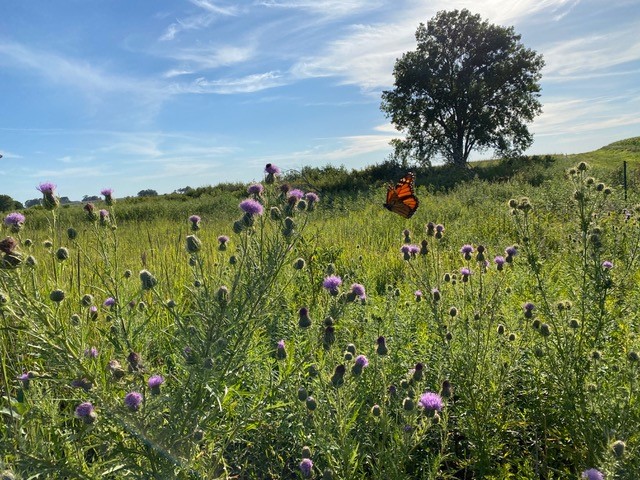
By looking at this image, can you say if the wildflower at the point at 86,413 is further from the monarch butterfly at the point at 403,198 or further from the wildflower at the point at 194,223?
the monarch butterfly at the point at 403,198

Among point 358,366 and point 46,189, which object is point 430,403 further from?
point 46,189

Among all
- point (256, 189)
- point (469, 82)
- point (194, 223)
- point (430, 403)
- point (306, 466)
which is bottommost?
point (306, 466)

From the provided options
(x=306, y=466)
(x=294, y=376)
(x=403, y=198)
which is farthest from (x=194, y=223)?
(x=403, y=198)

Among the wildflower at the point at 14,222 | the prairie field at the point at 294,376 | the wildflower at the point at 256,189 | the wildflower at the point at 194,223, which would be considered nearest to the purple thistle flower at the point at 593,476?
the prairie field at the point at 294,376

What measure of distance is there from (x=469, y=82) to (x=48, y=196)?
107 ft

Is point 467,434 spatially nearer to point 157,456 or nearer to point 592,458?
point 592,458

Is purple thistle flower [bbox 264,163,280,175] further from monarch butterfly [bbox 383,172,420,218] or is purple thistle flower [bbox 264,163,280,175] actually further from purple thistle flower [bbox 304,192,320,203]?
monarch butterfly [bbox 383,172,420,218]

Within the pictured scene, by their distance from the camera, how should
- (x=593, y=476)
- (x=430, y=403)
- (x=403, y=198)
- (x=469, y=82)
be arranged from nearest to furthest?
1. (x=593, y=476)
2. (x=430, y=403)
3. (x=403, y=198)
4. (x=469, y=82)

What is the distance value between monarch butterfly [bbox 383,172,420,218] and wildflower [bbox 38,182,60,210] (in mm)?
3879

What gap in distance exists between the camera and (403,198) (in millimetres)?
5391

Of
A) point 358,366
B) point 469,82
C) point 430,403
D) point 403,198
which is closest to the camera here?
point 430,403

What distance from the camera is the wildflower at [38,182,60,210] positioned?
6.75ft

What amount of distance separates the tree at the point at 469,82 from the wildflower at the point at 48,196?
2999 cm

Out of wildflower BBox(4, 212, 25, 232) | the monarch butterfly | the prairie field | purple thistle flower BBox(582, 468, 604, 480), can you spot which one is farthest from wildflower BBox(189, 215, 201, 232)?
the monarch butterfly
